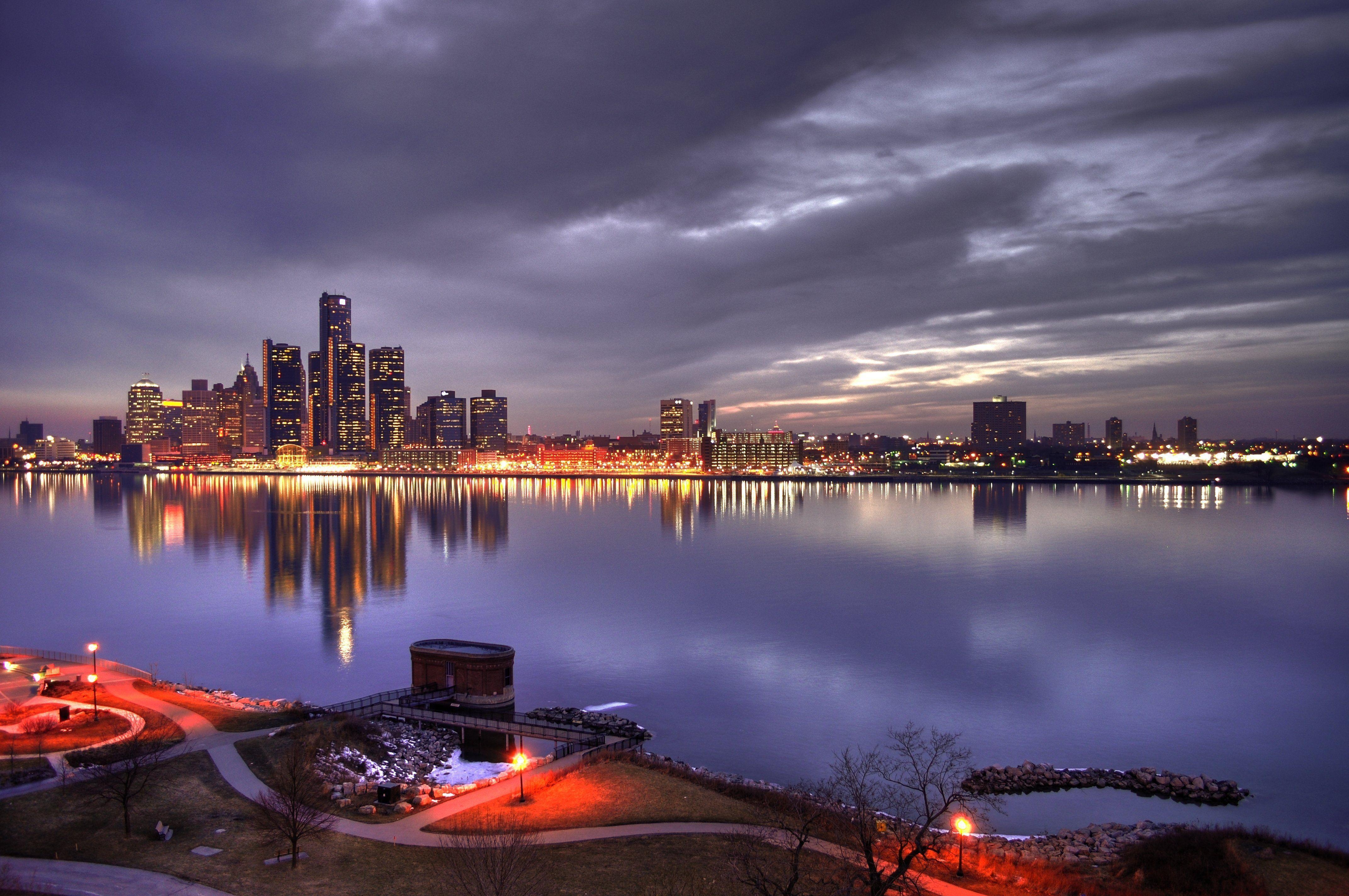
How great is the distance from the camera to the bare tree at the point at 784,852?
1305cm

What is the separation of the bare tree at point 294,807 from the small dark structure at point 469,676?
1147cm

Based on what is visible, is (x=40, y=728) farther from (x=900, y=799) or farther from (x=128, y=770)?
(x=900, y=799)

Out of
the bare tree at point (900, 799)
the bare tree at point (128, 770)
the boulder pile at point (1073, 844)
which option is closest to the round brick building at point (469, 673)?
the bare tree at point (128, 770)

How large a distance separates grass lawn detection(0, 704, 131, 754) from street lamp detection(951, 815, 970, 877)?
22291 mm

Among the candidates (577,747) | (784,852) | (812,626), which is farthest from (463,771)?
(812,626)

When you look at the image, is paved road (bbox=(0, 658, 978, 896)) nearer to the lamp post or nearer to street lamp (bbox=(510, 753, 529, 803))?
street lamp (bbox=(510, 753, 529, 803))

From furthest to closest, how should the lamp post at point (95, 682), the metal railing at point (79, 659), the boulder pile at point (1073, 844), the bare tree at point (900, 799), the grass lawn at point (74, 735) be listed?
the metal railing at point (79, 659) < the lamp post at point (95, 682) < the grass lawn at point (74, 735) < the boulder pile at point (1073, 844) < the bare tree at point (900, 799)

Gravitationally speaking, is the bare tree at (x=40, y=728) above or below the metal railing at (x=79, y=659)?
above

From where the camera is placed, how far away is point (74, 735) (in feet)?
76.1

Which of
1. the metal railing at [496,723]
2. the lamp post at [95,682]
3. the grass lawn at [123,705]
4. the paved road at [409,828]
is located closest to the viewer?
the paved road at [409,828]

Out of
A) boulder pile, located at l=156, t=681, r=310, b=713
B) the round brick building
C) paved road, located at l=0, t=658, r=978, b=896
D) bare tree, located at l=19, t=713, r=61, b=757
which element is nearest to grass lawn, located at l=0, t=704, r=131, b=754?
bare tree, located at l=19, t=713, r=61, b=757

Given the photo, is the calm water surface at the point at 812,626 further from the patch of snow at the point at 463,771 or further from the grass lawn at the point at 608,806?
the patch of snow at the point at 463,771

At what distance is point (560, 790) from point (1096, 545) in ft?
263

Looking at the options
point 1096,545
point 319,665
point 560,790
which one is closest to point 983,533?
point 1096,545
